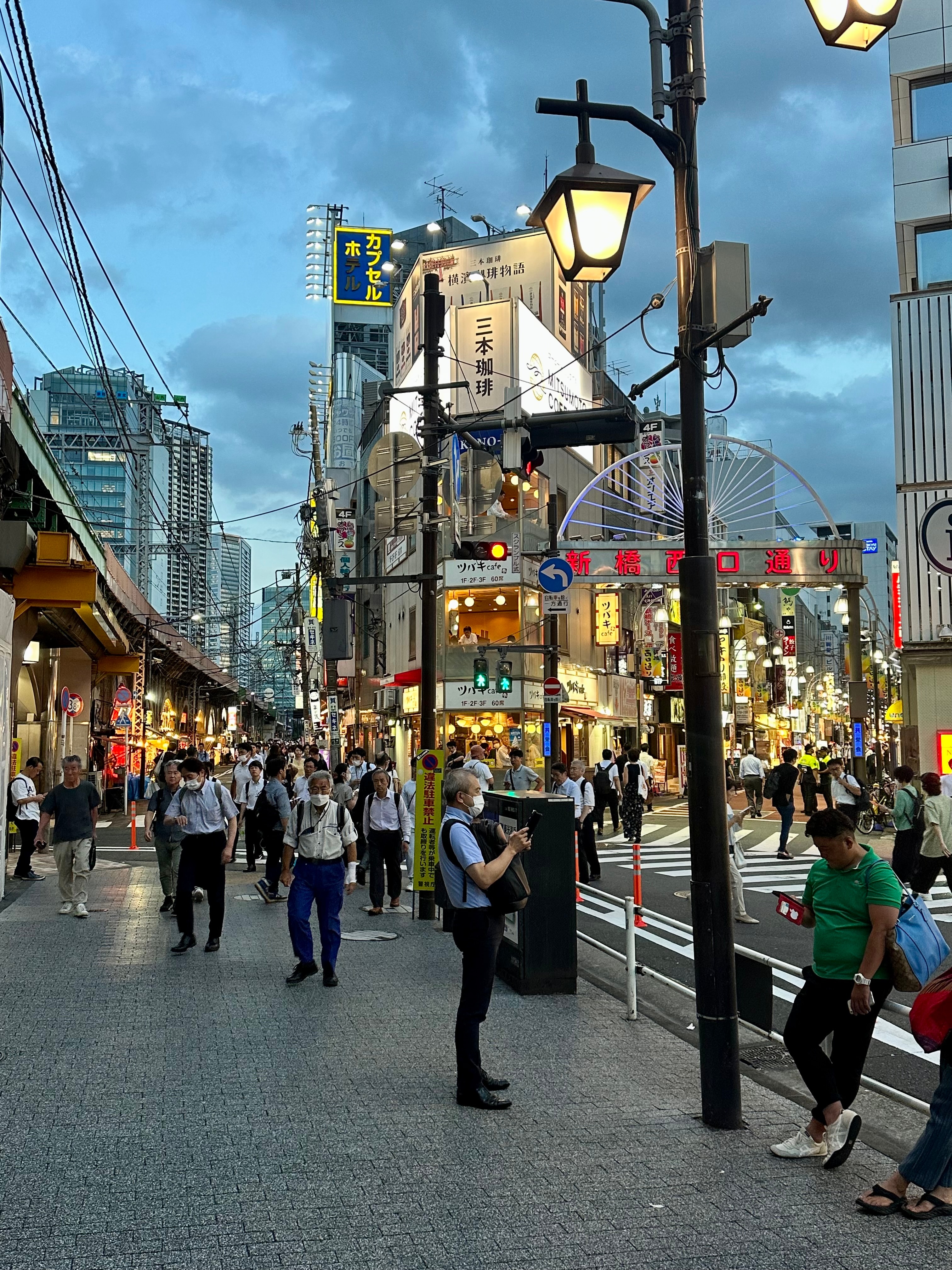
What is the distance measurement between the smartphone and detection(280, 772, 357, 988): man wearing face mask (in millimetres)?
4690

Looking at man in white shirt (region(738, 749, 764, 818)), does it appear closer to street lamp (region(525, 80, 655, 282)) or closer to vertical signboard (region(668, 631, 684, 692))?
vertical signboard (region(668, 631, 684, 692))

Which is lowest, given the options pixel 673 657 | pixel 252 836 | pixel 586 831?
pixel 252 836

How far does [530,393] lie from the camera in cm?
3853

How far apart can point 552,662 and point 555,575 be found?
3017 millimetres

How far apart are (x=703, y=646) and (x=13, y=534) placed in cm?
1447

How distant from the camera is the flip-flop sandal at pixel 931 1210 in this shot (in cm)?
477

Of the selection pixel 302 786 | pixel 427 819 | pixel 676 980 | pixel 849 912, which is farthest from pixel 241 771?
pixel 849 912

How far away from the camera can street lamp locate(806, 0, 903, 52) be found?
16.0ft

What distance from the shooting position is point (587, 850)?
16562 millimetres

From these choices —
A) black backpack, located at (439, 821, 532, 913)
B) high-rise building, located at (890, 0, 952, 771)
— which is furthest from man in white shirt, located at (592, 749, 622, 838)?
black backpack, located at (439, 821, 532, 913)

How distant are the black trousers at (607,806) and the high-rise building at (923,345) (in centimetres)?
651

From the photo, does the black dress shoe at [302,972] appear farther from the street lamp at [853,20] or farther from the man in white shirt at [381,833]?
the street lamp at [853,20]

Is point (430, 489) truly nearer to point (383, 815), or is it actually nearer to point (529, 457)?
point (529, 457)

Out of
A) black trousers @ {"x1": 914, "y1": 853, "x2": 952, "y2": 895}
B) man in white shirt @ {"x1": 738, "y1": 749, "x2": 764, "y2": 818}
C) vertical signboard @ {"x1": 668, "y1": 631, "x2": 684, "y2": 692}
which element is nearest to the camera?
black trousers @ {"x1": 914, "y1": 853, "x2": 952, "y2": 895}
